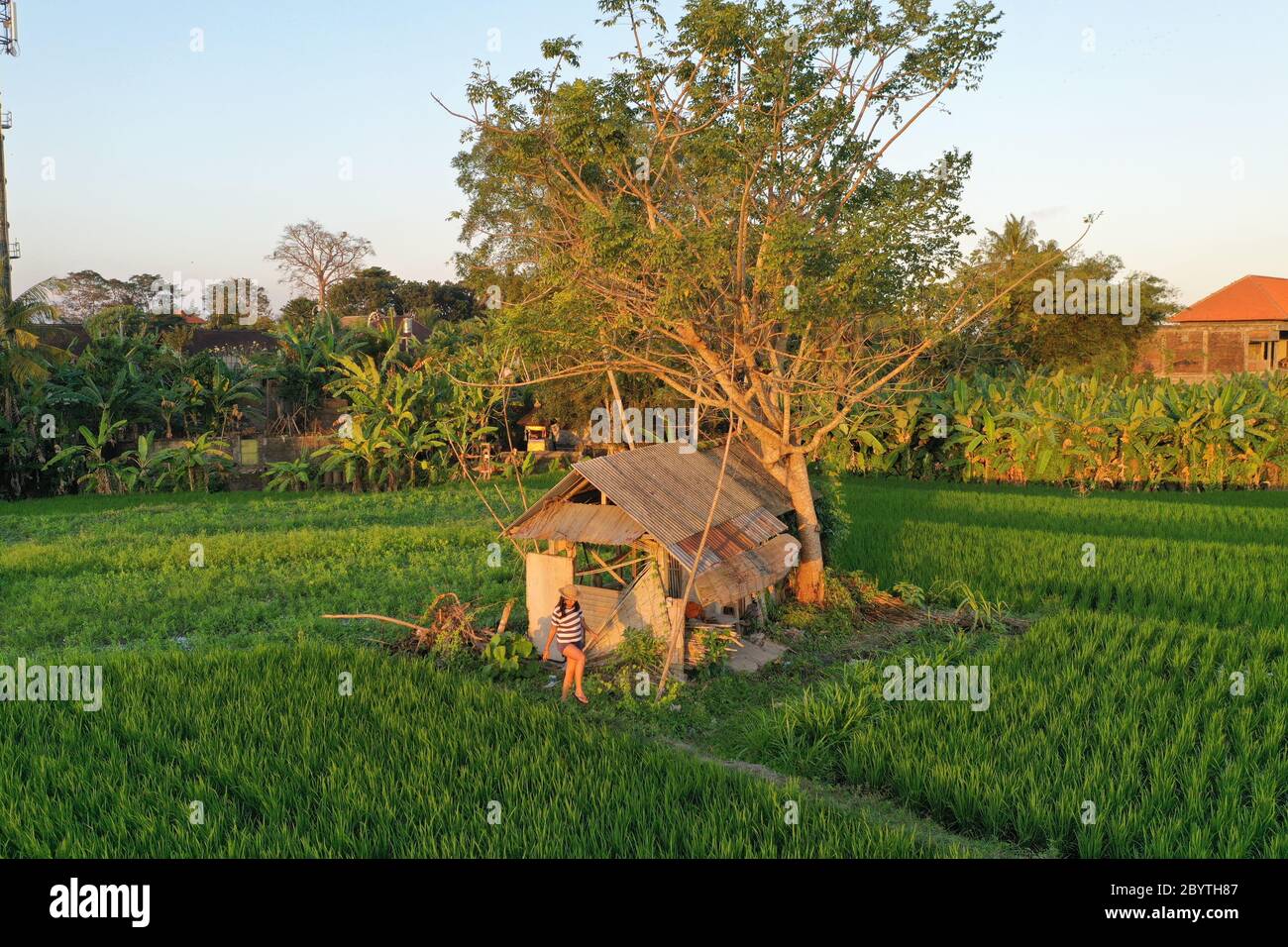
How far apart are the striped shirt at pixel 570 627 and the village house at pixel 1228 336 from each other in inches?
1518

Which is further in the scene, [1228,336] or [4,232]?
[1228,336]

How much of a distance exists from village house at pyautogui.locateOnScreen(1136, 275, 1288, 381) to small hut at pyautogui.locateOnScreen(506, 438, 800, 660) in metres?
36.2

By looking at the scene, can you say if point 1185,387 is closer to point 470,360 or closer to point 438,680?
point 470,360

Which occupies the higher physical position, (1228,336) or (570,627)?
(1228,336)

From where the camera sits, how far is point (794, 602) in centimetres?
1038

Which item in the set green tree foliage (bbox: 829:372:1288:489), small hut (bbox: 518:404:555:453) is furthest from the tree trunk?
small hut (bbox: 518:404:555:453)

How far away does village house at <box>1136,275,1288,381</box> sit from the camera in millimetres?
39438

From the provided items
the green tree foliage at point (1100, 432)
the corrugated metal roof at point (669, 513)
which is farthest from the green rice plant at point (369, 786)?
the green tree foliage at point (1100, 432)

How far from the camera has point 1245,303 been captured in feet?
133

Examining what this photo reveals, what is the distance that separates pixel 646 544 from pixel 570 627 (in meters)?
1.14

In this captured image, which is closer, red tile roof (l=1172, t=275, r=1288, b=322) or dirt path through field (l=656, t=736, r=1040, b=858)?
dirt path through field (l=656, t=736, r=1040, b=858)
